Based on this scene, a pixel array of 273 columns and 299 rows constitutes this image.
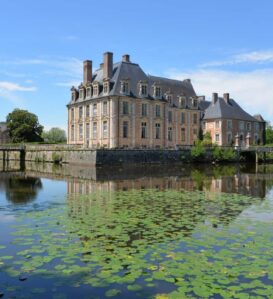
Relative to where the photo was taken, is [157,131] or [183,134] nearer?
[157,131]

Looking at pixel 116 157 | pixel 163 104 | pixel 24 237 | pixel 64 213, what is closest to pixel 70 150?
pixel 116 157

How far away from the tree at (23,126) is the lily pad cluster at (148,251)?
201ft

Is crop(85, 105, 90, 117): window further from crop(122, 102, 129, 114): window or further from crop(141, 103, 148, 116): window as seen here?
crop(141, 103, 148, 116): window

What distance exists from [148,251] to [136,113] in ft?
125

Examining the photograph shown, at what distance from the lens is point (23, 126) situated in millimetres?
69938

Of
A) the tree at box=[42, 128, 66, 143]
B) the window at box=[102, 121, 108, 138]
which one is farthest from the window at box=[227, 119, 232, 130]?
the tree at box=[42, 128, 66, 143]

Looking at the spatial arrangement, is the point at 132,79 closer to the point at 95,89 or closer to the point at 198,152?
the point at 95,89

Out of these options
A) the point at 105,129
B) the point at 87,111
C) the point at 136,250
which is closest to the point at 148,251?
the point at 136,250

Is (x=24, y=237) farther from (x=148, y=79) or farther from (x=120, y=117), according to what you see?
(x=148, y=79)

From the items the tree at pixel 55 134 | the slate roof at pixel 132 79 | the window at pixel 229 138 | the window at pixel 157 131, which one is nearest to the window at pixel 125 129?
the slate roof at pixel 132 79

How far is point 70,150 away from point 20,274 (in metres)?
36.5

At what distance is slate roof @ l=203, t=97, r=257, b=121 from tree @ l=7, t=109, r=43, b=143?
33868 mm

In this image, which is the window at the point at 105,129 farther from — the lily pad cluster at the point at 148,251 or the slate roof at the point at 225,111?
the lily pad cluster at the point at 148,251

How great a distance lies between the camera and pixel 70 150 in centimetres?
4194
